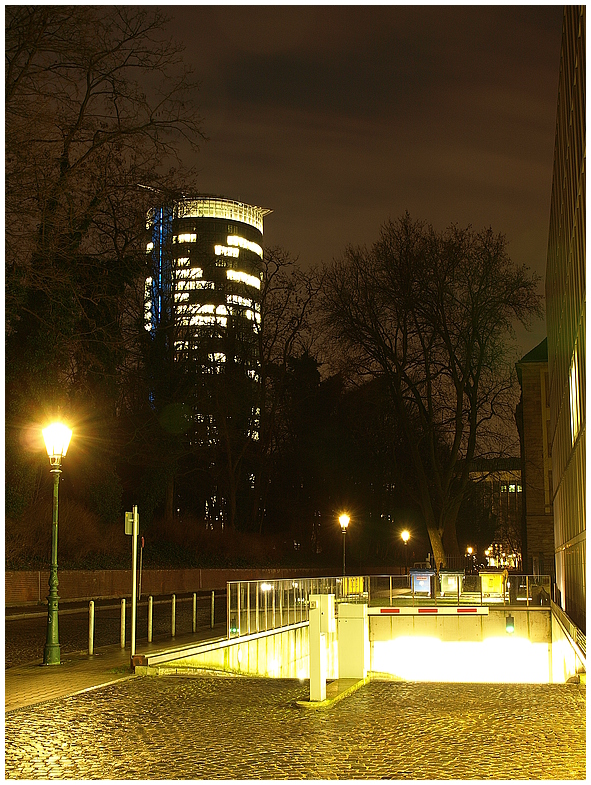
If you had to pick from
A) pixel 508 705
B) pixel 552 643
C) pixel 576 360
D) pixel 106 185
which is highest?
pixel 106 185

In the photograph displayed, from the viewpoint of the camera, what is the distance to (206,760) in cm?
813

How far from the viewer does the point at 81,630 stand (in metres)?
23.2

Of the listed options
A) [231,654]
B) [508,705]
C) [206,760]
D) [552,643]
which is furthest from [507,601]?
[206,760]

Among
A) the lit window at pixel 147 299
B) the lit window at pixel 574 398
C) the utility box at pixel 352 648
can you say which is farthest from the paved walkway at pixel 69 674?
the lit window at pixel 574 398

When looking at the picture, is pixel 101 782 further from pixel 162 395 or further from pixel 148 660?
pixel 162 395

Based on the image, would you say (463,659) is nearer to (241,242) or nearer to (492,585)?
(492,585)

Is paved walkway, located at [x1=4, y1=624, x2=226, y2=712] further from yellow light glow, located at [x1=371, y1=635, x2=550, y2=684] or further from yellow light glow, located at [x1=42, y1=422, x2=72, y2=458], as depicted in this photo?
yellow light glow, located at [x1=371, y1=635, x2=550, y2=684]

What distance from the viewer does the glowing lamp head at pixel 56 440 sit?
15.7 m

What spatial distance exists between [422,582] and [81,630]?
16953mm

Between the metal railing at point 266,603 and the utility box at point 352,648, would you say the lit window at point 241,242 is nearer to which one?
the metal railing at point 266,603

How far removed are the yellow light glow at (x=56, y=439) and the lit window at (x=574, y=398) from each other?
12.5m

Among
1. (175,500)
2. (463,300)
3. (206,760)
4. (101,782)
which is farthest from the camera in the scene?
(175,500)

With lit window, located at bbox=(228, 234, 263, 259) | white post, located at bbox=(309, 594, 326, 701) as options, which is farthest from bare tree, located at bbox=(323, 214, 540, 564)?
lit window, located at bbox=(228, 234, 263, 259)

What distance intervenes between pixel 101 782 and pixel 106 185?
52.0 ft
